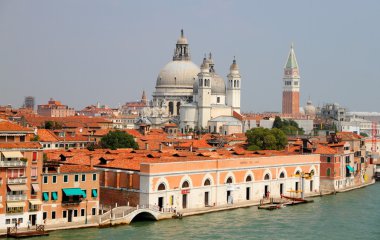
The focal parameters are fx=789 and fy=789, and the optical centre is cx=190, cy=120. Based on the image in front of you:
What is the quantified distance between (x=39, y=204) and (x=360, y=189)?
14188mm

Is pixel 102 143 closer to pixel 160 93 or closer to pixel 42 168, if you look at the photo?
pixel 42 168

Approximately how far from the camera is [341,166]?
26797mm

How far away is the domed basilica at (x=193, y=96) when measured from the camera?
47.3 m

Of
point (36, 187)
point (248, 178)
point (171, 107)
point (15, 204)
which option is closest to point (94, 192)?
point (36, 187)

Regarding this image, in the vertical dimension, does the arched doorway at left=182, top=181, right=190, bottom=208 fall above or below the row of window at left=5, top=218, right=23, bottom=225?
above

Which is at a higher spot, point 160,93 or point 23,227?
point 160,93

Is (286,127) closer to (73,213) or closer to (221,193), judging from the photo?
(221,193)

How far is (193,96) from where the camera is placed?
5003cm

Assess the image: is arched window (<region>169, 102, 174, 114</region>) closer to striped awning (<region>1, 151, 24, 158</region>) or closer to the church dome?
the church dome

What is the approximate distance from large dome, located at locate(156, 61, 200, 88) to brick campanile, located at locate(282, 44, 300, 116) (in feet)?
96.0

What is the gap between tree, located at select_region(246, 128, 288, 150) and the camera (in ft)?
101

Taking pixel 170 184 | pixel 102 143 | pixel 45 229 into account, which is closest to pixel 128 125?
pixel 102 143

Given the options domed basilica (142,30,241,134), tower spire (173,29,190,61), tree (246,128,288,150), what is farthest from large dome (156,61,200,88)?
tree (246,128,288,150)

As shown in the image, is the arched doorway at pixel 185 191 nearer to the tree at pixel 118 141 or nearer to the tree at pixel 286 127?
the tree at pixel 118 141
